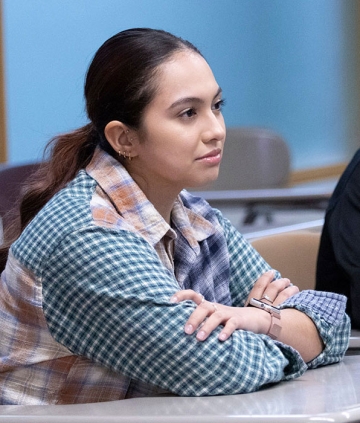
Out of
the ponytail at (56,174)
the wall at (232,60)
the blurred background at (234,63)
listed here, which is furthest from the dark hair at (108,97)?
the blurred background at (234,63)

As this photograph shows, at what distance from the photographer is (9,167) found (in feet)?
7.11

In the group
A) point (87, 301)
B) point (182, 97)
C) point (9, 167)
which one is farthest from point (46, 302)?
point (9, 167)

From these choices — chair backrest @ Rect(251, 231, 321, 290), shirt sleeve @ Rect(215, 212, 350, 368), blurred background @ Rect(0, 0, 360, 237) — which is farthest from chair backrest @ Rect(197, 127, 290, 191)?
shirt sleeve @ Rect(215, 212, 350, 368)

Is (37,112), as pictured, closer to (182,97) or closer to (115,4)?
(115,4)

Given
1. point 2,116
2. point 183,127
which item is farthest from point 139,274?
point 2,116

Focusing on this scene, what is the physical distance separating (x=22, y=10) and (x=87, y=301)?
2.43 meters

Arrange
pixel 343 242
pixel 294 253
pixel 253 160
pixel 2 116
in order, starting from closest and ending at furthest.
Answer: pixel 343 242
pixel 294 253
pixel 2 116
pixel 253 160

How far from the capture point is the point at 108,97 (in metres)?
1.59

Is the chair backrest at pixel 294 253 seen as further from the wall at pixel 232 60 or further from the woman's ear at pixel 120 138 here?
the woman's ear at pixel 120 138

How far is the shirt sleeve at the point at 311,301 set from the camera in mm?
1507

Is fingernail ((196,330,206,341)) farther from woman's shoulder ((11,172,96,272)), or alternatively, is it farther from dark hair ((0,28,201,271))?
dark hair ((0,28,201,271))

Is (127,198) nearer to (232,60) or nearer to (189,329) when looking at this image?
(189,329)

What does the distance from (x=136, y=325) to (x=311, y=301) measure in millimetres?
389

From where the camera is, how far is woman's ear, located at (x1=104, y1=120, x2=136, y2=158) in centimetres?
159
